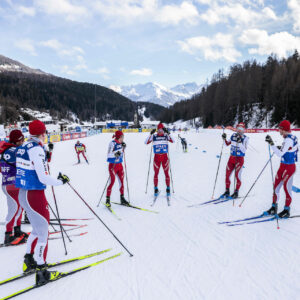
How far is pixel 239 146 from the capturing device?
6.43 metres

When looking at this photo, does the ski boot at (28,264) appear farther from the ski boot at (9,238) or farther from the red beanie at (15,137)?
the red beanie at (15,137)

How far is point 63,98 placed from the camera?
146625 mm

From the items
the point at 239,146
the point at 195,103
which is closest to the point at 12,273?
the point at 239,146

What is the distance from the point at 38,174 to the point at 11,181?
1.74 metres

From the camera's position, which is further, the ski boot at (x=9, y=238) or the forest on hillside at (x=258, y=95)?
the forest on hillside at (x=258, y=95)

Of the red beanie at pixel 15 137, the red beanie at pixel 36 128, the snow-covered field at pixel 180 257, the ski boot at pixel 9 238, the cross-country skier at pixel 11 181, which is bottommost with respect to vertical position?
the snow-covered field at pixel 180 257

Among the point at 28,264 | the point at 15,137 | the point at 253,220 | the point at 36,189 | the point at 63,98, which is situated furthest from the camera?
the point at 63,98

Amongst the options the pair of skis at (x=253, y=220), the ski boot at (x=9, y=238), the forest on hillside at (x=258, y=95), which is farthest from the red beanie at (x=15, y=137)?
the forest on hillside at (x=258, y=95)

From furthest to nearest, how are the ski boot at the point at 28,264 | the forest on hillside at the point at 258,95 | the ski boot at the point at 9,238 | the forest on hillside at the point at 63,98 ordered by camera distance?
1. the forest on hillside at the point at 63,98
2. the forest on hillside at the point at 258,95
3. the ski boot at the point at 9,238
4. the ski boot at the point at 28,264

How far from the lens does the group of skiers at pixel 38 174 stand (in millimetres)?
2971

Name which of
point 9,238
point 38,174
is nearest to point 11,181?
point 9,238

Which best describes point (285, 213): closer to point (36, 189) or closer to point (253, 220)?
point (253, 220)

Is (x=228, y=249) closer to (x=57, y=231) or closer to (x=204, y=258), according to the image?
(x=204, y=258)

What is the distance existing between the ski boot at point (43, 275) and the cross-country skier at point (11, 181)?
157cm
